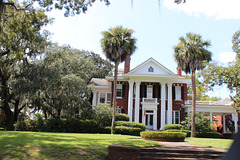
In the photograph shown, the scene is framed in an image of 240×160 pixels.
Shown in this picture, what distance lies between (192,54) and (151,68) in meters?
6.52

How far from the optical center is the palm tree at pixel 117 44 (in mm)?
22859

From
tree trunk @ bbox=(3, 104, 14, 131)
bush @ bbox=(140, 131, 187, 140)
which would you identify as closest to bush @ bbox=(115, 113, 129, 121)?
bush @ bbox=(140, 131, 187, 140)

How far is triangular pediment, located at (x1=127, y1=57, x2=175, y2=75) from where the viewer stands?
89.9 ft

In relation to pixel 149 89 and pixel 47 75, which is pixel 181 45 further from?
pixel 47 75

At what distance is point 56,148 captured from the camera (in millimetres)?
8445

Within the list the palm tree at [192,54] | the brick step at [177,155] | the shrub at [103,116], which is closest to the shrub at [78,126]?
the shrub at [103,116]

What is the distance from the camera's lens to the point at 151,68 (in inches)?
1092

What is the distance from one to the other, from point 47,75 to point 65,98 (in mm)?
4277

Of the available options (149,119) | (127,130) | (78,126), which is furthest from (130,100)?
(78,126)

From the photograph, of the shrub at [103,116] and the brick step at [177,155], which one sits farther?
the shrub at [103,116]

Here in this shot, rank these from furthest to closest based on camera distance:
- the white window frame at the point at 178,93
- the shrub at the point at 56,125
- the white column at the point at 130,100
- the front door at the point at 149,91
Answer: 1. the white window frame at the point at 178,93
2. the front door at the point at 149,91
3. the white column at the point at 130,100
4. the shrub at the point at 56,125

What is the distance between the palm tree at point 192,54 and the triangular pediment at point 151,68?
4004 mm

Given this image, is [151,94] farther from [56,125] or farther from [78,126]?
[56,125]

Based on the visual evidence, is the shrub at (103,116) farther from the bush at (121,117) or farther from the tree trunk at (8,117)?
the tree trunk at (8,117)
